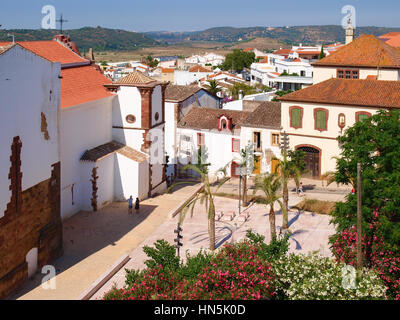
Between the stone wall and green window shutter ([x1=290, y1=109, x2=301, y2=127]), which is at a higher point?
green window shutter ([x1=290, y1=109, x2=301, y2=127])

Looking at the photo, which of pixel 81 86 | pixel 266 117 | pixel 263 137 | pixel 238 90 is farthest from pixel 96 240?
pixel 238 90

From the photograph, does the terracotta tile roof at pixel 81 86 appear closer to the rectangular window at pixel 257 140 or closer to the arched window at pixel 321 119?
the rectangular window at pixel 257 140

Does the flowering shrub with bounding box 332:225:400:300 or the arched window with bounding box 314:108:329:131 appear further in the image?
the arched window with bounding box 314:108:329:131

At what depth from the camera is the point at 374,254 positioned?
22.7 meters

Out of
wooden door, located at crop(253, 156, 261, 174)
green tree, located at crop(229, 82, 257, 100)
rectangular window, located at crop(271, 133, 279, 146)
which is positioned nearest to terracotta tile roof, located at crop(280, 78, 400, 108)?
rectangular window, located at crop(271, 133, 279, 146)

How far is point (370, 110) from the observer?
4238 cm

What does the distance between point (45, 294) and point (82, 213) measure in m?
12.7

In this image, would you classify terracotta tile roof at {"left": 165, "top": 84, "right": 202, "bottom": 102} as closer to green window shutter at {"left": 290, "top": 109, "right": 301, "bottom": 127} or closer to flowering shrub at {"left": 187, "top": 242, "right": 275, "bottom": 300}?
green window shutter at {"left": 290, "top": 109, "right": 301, "bottom": 127}

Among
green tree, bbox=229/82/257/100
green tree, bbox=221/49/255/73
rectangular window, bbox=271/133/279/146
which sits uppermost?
green tree, bbox=221/49/255/73

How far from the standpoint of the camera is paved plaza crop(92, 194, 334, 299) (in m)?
30.5

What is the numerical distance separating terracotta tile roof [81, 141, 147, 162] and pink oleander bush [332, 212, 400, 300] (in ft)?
64.3

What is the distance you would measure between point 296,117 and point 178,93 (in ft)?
45.5

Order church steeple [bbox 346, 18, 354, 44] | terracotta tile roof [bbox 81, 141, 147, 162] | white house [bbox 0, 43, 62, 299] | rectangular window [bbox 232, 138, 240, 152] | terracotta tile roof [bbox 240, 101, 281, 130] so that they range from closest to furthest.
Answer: white house [bbox 0, 43, 62, 299]
terracotta tile roof [bbox 81, 141, 147, 162]
terracotta tile roof [bbox 240, 101, 281, 130]
rectangular window [bbox 232, 138, 240, 152]
church steeple [bbox 346, 18, 354, 44]

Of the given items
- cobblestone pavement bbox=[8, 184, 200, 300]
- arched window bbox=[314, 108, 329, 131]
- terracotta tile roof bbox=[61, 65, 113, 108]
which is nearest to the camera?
cobblestone pavement bbox=[8, 184, 200, 300]
